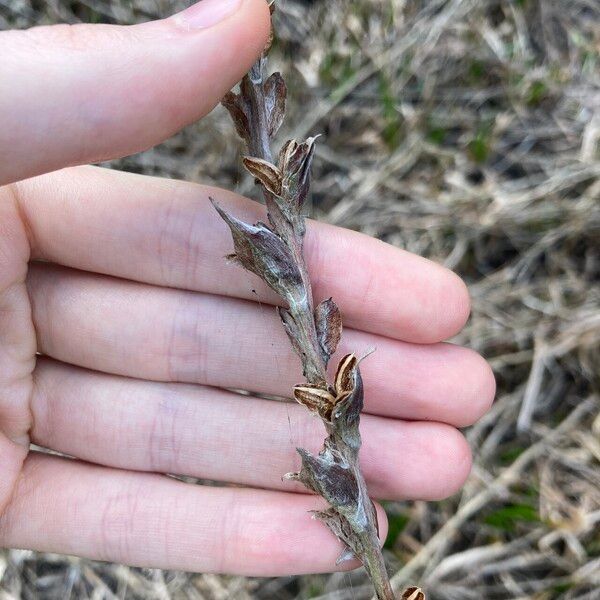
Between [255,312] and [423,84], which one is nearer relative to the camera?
[255,312]

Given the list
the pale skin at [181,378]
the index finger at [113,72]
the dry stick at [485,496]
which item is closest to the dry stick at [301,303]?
the index finger at [113,72]

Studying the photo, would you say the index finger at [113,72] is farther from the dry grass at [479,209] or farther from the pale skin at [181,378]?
the dry grass at [479,209]

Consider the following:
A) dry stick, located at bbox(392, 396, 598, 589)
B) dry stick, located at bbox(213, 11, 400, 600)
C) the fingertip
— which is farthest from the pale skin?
dry stick, located at bbox(392, 396, 598, 589)

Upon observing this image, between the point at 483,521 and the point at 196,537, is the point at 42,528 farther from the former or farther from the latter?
the point at 483,521

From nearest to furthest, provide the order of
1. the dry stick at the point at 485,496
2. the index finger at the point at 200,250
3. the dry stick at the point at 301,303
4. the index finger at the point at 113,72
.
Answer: the index finger at the point at 113,72 → the dry stick at the point at 301,303 → the index finger at the point at 200,250 → the dry stick at the point at 485,496

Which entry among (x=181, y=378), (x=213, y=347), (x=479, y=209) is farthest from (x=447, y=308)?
(x=479, y=209)

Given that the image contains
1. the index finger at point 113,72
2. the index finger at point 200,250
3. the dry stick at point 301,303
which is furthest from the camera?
the index finger at point 200,250

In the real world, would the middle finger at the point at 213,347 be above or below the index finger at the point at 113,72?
below

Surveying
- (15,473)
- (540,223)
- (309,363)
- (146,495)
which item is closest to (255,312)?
(309,363)
